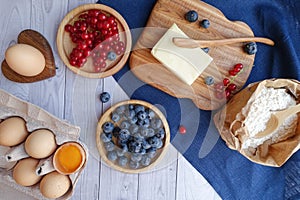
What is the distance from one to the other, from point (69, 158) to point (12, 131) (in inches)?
5.2

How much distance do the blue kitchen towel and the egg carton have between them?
19 centimetres

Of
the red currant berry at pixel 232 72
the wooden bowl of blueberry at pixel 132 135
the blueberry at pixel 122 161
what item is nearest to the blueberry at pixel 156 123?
the wooden bowl of blueberry at pixel 132 135

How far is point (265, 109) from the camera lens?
39.8 inches

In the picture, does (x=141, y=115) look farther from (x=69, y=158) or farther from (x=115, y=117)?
(x=69, y=158)

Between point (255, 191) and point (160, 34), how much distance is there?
0.47 m

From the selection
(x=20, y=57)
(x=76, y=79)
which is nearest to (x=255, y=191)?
(x=76, y=79)

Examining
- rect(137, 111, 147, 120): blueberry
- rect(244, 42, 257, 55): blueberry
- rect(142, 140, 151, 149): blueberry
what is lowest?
rect(142, 140, 151, 149): blueberry

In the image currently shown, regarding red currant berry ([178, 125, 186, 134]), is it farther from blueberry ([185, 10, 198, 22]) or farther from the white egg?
the white egg

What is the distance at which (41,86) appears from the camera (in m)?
1.08

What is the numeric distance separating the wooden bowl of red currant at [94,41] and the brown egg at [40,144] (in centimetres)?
19

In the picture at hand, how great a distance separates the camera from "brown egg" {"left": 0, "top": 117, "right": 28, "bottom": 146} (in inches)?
36.8

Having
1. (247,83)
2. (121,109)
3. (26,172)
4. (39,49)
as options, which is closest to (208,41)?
(247,83)

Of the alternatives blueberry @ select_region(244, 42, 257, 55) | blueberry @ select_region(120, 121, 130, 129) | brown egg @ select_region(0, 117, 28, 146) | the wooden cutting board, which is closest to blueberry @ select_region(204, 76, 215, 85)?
the wooden cutting board

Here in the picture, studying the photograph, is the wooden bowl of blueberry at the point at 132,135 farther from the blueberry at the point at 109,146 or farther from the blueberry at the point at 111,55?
the blueberry at the point at 111,55
